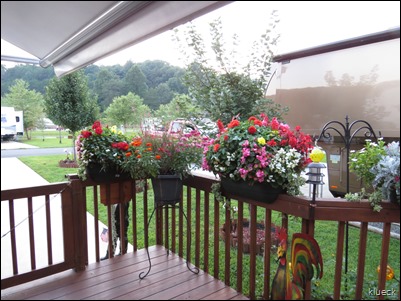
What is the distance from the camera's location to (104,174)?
2363 millimetres

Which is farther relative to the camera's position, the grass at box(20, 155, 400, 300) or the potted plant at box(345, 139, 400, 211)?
the grass at box(20, 155, 400, 300)

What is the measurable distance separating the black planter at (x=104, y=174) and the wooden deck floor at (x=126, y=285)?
0.71m

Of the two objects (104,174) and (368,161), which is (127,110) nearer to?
(104,174)

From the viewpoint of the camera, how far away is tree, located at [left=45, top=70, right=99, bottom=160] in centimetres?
271

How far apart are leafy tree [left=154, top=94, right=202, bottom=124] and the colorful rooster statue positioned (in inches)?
57.1

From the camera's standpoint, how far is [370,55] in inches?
104

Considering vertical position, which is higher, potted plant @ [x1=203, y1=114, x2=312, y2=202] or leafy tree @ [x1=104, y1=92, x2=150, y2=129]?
leafy tree @ [x1=104, y1=92, x2=150, y2=129]

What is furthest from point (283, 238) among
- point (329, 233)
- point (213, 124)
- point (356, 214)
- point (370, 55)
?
point (370, 55)

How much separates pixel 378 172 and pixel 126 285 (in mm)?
1807

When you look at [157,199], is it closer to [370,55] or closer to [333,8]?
[333,8]

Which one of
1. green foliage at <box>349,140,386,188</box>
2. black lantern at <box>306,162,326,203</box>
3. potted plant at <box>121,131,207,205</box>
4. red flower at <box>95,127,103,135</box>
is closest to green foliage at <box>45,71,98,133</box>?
red flower at <box>95,127,103,135</box>

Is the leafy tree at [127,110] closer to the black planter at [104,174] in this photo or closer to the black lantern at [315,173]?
the black planter at [104,174]

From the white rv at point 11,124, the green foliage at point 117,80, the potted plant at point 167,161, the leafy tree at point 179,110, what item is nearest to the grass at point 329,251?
the white rv at point 11,124

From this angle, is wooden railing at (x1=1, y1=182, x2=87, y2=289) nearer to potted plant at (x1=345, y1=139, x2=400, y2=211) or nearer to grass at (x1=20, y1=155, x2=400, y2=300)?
grass at (x1=20, y1=155, x2=400, y2=300)
